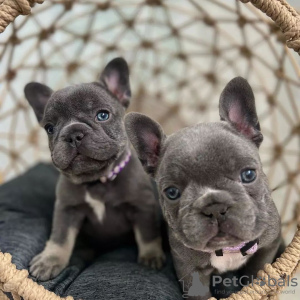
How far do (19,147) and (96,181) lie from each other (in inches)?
71.0

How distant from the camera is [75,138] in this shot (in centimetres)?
179

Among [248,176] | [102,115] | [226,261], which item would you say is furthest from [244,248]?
[102,115]

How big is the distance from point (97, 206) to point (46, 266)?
0.43 metres

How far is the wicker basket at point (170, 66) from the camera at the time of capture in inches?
101

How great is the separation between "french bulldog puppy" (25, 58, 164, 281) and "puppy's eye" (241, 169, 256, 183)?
74 cm

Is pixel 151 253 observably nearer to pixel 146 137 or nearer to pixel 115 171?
pixel 115 171

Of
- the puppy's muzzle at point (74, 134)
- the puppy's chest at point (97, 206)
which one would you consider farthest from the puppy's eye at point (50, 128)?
the puppy's chest at point (97, 206)

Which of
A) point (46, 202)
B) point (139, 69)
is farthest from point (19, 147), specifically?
point (139, 69)

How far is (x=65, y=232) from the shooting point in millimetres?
2090

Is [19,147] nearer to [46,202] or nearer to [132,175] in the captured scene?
[46,202]

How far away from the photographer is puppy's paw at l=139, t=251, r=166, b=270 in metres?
2.01

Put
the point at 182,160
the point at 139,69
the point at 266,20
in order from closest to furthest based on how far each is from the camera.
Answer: the point at 182,160 → the point at 266,20 → the point at 139,69

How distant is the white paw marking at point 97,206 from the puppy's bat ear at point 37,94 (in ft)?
2.13

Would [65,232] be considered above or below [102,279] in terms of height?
below
